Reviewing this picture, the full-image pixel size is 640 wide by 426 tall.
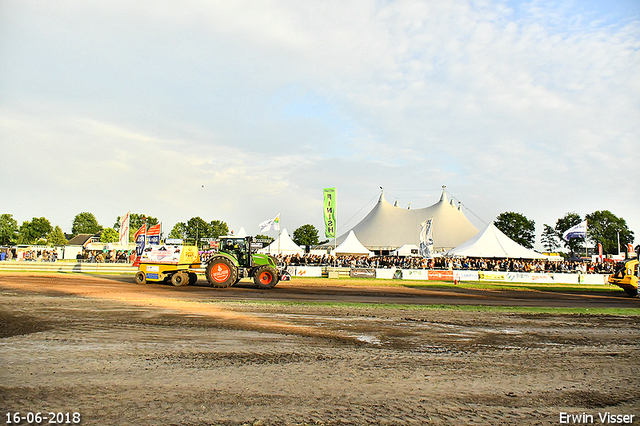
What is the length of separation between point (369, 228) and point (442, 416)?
48.9 meters

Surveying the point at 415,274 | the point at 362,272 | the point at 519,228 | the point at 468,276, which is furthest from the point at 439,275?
the point at 519,228

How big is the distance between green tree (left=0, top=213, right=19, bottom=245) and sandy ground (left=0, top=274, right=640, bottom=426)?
98.4 m

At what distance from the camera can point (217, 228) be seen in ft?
336

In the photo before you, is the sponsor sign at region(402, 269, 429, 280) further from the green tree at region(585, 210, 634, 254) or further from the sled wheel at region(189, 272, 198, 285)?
the green tree at region(585, 210, 634, 254)

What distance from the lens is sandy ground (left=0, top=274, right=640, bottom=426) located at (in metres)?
4.18

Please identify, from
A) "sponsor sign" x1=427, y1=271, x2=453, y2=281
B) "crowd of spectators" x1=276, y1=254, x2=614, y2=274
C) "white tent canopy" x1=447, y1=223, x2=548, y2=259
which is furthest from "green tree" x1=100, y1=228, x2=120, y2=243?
"sponsor sign" x1=427, y1=271, x2=453, y2=281

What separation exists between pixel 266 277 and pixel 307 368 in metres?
13.0

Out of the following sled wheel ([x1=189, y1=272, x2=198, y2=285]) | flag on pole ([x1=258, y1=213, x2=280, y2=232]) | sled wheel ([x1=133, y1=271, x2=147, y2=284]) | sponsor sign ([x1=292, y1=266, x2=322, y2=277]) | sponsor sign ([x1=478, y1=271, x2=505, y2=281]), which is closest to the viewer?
sled wheel ([x1=133, y1=271, x2=147, y2=284])

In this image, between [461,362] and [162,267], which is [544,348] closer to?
[461,362]

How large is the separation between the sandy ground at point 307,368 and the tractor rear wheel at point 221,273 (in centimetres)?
762

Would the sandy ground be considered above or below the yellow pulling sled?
below

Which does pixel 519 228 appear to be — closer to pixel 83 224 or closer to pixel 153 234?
pixel 153 234

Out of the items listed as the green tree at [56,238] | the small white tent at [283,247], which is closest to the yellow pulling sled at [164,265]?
the small white tent at [283,247]

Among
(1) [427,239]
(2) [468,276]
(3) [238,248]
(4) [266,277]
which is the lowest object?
(2) [468,276]
